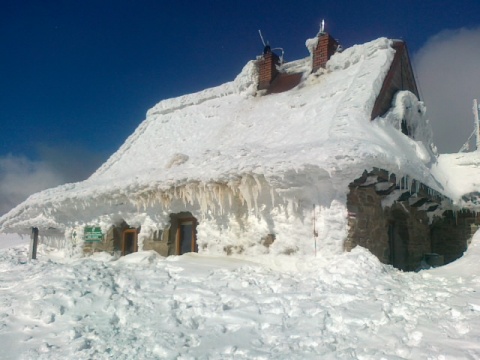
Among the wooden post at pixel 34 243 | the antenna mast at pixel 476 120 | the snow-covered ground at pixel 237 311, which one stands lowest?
the snow-covered ground at pixel 237 311

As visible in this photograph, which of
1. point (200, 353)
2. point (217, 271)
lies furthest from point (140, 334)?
point (217, 271)

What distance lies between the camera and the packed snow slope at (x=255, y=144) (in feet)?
24.8

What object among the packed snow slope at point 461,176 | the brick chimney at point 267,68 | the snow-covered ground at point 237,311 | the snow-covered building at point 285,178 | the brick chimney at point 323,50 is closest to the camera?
the snow-covered ground at point 237,311

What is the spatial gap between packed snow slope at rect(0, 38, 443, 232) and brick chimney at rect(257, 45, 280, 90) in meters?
0.21

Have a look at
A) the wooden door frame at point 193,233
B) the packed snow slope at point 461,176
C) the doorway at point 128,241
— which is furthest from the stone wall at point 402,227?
the doorway at point 128,241

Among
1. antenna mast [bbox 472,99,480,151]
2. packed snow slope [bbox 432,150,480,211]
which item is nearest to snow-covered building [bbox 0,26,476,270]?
packed snow slope [bbox 432,150,480,211]

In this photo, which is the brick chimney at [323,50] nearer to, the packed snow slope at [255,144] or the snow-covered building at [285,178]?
the snow-covered building at [285,178]

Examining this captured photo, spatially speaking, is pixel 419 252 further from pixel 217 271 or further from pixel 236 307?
pixel 236 307

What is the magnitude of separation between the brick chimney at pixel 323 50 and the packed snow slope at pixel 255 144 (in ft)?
1.16

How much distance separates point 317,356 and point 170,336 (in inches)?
60.0

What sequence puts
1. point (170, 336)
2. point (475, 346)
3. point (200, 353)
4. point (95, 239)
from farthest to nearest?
point (95, 239), point (170, 336), point (200, 353), point (475, 346)

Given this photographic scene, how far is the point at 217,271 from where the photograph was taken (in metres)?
6.74

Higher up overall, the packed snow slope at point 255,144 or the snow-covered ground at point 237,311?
the packed snow slope at point 255,144

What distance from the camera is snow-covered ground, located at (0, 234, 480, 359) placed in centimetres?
418
